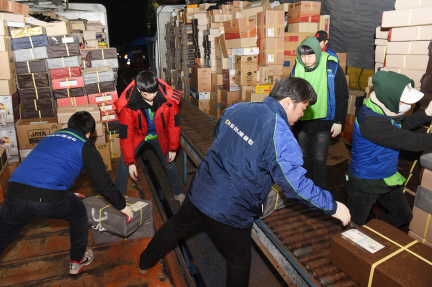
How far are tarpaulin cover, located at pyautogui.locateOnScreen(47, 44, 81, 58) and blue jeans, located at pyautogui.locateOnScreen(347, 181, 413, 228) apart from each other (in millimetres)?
4060

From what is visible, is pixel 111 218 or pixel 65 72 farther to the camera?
pixel 65 72

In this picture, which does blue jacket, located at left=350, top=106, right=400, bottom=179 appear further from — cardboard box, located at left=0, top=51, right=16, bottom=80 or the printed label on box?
cardboard box, located at left=0, top=51, right=16, bottom=80

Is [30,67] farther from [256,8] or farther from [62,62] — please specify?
[256,8]

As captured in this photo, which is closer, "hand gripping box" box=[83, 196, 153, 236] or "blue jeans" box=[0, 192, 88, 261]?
"blue jeans" box=[0, 192, 88, 261]

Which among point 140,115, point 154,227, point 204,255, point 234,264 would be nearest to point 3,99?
point 140,115

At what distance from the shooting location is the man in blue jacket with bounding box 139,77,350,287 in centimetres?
160

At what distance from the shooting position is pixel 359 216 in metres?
2.49

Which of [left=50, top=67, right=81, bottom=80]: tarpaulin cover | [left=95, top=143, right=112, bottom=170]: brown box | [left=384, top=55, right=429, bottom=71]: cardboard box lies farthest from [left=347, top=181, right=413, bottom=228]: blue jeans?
[left=50, top=67, right=81, bottom=80]: tarpaulin cover

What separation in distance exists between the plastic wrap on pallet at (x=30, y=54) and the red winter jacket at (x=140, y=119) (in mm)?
2221

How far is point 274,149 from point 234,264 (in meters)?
0.82

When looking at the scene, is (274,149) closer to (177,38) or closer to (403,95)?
(403,95)

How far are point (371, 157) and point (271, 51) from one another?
3.53m

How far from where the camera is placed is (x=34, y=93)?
4.34m

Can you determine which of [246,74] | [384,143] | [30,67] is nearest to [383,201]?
[384,143]
